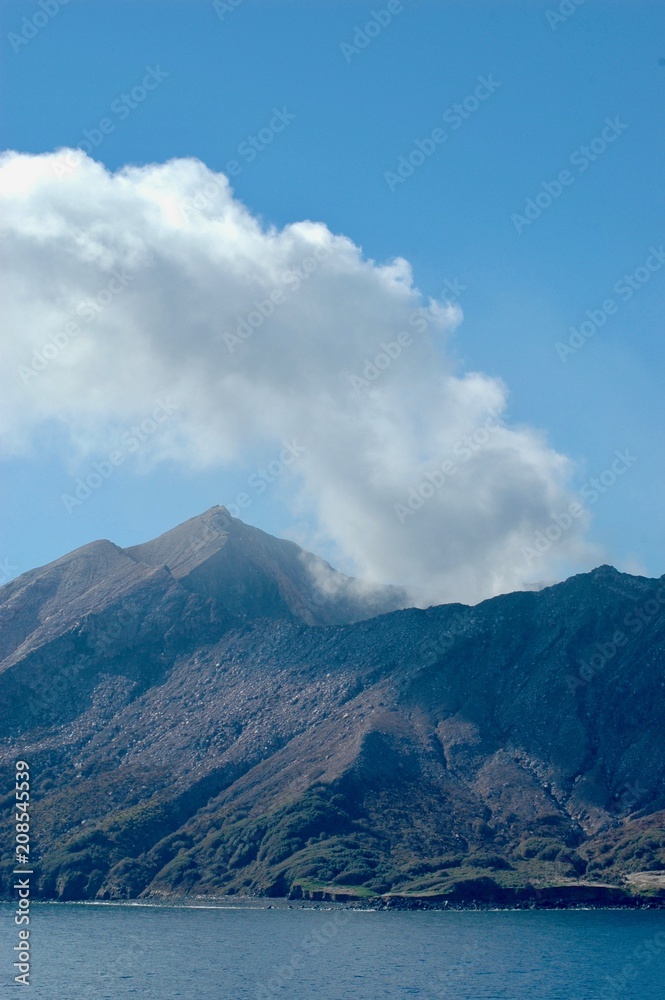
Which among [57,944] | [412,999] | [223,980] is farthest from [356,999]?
[57,944]

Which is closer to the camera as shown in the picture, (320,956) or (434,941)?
(320,956)

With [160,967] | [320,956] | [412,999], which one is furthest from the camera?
[320,956]

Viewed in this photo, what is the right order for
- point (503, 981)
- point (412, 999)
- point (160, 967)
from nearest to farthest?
point (412, 999) < point (503, 981) < point (160, 967)

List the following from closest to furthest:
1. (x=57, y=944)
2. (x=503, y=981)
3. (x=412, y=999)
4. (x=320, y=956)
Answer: (x=412, y=999) → (x=503, y=981) → (x=320, y=956) → (x=57, y=944)

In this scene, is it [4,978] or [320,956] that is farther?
[320,956]

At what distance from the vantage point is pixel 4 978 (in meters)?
152

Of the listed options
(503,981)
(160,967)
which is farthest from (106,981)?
(503,981)

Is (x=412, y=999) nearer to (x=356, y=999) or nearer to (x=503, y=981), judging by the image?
(x=356, y=999)

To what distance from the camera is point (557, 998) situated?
460 ft

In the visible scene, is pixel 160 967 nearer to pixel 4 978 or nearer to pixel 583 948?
pixel 4 978

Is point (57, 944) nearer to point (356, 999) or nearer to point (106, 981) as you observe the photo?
point (106, 981)

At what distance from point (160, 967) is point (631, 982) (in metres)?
65.8

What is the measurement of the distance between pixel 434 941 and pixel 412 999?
54.5 m

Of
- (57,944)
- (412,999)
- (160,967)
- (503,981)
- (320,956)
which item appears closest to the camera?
(412,999)
